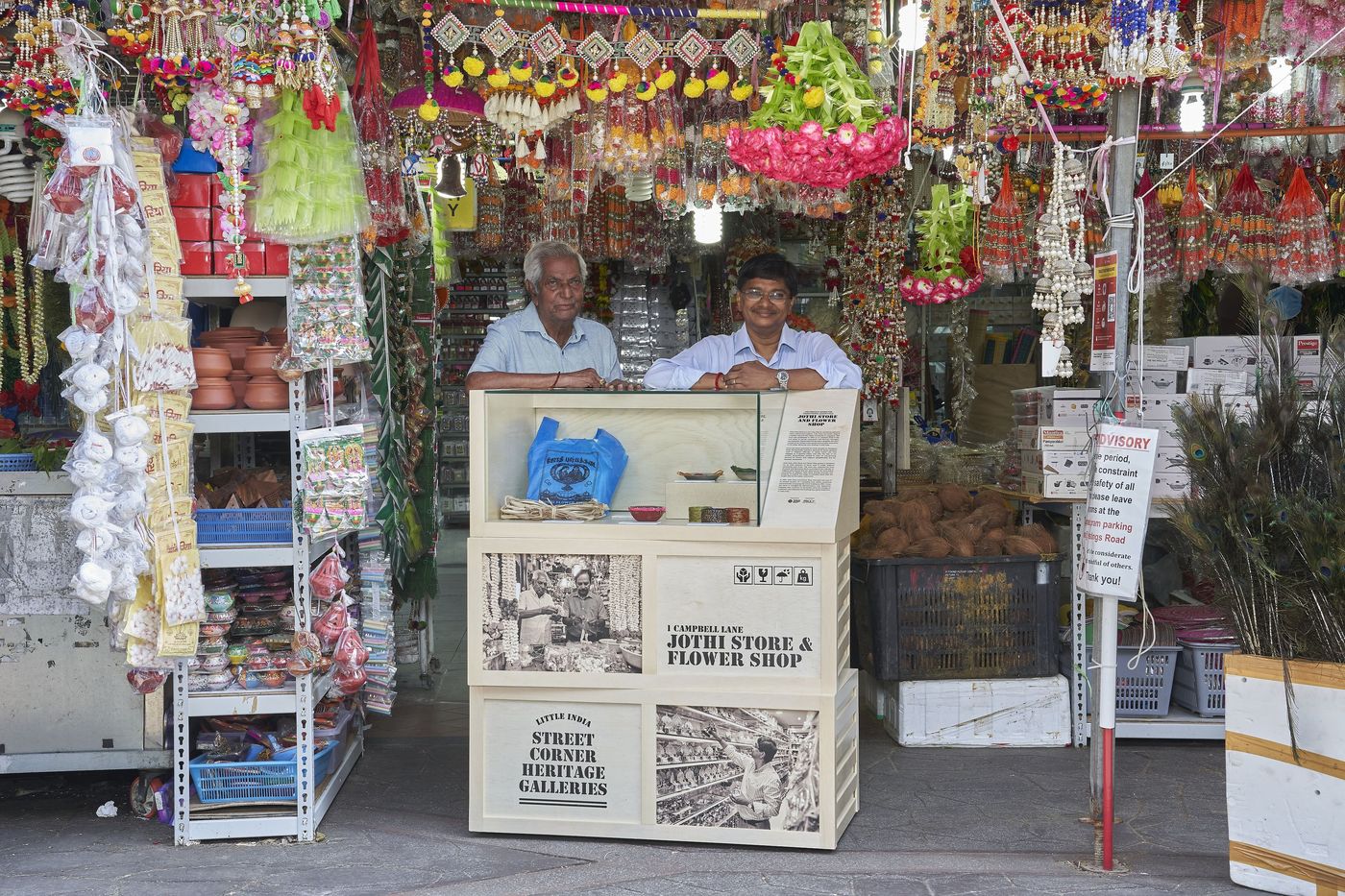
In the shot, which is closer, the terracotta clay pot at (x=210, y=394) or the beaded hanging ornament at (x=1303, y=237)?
the terracotta clay pot at (x=210, y=394)

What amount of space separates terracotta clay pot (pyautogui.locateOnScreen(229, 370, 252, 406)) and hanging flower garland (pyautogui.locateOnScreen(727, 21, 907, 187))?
1658 mm

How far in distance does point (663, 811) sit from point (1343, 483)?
208cm

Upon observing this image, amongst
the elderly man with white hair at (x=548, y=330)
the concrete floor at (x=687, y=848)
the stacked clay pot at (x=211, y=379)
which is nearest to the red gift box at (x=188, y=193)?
the stacked clay pot at (x=211, y=379)

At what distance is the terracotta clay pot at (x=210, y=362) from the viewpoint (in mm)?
3865

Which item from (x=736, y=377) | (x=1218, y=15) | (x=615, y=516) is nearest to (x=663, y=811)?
(x=615, y=516)

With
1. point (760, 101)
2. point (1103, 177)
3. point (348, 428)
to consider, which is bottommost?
point (348, 428)

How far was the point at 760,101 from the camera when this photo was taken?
4.46m

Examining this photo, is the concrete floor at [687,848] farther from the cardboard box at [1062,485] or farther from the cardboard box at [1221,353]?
the cardboard box at [1221,353]

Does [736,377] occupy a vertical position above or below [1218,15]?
below

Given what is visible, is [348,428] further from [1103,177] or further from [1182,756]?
[1182,756]

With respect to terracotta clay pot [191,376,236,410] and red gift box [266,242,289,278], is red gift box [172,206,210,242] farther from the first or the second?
terracotta clay pot [191,376,236,410]

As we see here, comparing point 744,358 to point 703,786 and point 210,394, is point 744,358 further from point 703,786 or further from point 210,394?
point 210,394

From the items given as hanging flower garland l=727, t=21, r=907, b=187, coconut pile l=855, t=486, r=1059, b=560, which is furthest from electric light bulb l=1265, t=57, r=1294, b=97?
coconut pile l=855, t=486, r=1059, b=560

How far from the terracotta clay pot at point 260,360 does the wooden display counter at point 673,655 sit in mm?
641
